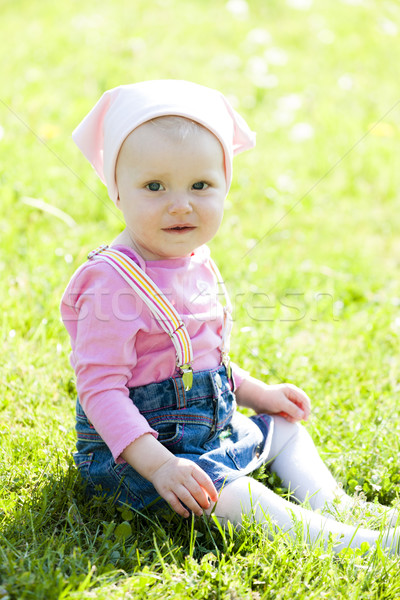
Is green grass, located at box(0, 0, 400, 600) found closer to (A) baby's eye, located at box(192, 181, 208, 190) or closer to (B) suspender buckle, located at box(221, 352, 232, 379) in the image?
(B) suspender buckle, located at box(221, 352, 232, 379)

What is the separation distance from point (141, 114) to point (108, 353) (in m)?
0.66

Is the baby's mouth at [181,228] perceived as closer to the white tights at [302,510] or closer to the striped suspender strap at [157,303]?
the striped suspender strap at [157,303]

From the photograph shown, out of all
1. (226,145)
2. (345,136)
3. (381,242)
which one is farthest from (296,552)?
(345,136)

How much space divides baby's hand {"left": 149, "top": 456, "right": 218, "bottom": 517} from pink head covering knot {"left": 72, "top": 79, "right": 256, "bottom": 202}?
798 millimetres

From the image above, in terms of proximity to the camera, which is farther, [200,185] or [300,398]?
[300,398]

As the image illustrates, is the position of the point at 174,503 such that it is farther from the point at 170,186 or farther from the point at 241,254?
the point at 241,254

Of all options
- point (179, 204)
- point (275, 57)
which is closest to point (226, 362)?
point (179, 204)

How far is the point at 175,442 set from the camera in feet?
6.23

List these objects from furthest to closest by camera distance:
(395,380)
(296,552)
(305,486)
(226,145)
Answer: (395,380) < (305,486) < (226,145) < (296,552)

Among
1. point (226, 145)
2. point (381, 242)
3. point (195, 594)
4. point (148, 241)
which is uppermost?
point (226, 145)

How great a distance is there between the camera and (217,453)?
6.29 feet

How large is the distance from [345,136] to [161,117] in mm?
3510

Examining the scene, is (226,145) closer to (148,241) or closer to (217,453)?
(148,241)

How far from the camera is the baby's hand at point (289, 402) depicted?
2.24m
